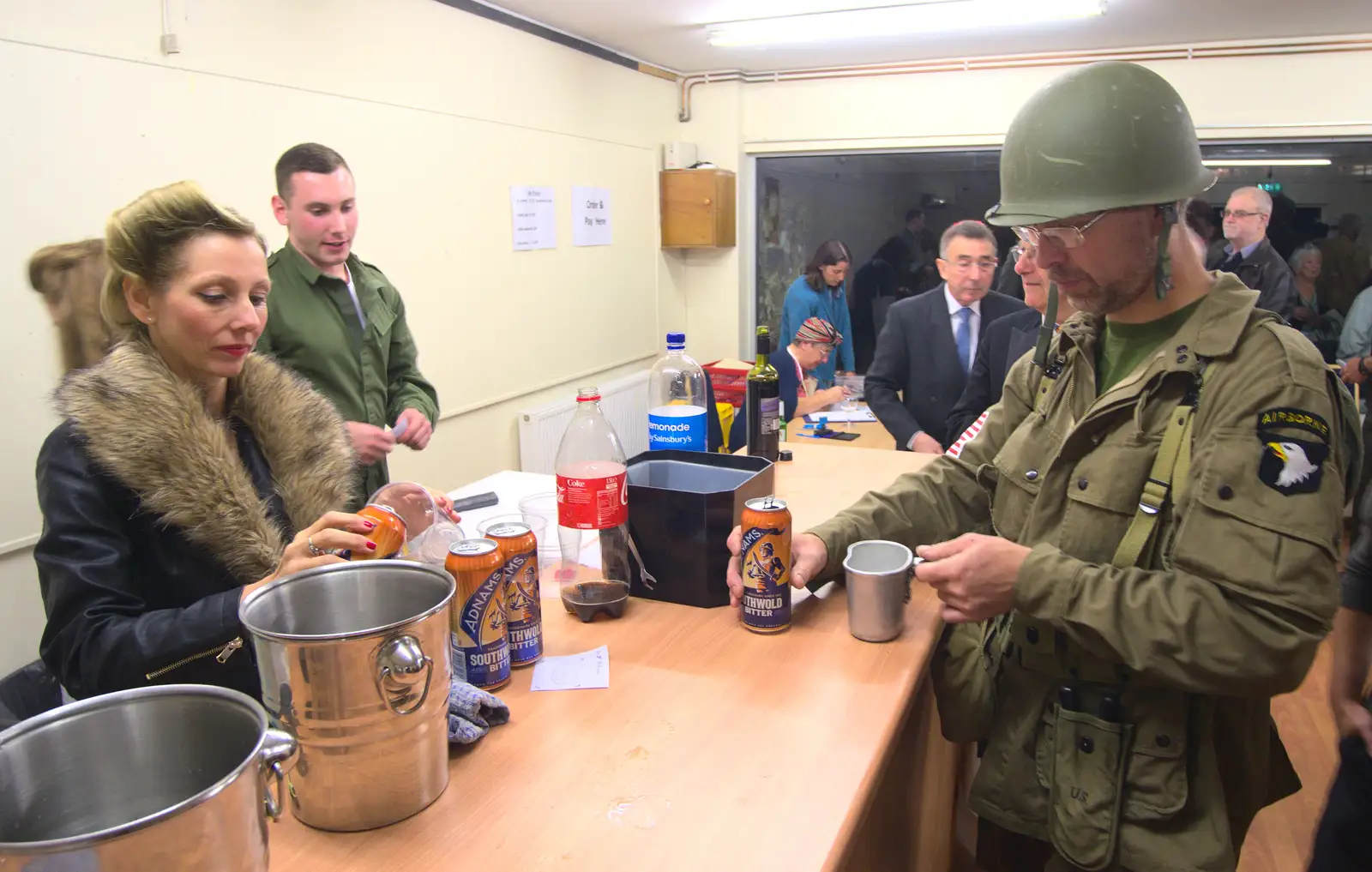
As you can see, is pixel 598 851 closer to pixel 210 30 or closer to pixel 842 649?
pixel 842 649

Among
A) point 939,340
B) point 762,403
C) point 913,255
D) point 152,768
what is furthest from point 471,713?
point 913,255

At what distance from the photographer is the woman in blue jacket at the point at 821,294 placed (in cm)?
539

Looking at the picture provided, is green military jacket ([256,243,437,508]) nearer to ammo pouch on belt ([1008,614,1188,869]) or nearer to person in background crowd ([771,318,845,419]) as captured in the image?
person in background crowd ([771,318,845,419])

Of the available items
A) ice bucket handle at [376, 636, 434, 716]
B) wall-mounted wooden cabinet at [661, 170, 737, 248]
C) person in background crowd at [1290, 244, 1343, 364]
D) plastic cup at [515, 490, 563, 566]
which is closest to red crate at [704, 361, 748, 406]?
plastic cup at [515, 490, 563, 566]

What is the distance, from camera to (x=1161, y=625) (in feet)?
3.76

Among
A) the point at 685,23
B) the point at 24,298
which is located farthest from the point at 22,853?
the point at 685,23

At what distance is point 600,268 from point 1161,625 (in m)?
4.37

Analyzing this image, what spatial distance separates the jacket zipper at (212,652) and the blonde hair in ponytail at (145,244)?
56cm

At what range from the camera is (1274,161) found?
497 cm

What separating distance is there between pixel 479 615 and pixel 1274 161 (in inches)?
218

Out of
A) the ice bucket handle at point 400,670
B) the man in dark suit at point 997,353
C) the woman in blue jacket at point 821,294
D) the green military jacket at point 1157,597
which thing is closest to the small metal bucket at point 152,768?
the ice bucket handle at point 400,670

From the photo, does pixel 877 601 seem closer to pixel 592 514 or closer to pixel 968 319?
pixel 592 514

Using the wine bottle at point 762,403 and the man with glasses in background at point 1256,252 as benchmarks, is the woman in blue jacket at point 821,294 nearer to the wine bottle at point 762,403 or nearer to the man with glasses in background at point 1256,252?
the man with glasses in background at point 1256,252

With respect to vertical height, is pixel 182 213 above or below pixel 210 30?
below
